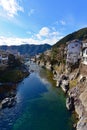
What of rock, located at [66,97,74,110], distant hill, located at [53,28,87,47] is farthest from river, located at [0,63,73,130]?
distant hill, located at [53,28,87,47]

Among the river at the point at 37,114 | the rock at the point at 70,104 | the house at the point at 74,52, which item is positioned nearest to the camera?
the river at the point at 37,114

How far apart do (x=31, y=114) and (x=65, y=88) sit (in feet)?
62.5

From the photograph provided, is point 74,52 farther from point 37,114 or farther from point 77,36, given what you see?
point 77,36

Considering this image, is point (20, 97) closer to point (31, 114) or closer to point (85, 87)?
point (31, 114)

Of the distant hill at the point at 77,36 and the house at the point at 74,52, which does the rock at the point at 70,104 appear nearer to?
the house at the point at 74,52

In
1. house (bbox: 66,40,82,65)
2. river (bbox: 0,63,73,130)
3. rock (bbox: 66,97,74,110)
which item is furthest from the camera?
house (bbox: 66,40,82,65)

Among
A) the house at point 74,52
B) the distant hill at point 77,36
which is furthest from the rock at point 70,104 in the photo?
the distant hill at point 77,36

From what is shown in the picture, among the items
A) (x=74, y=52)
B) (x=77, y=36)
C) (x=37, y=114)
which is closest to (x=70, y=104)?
(x=37, y=114)

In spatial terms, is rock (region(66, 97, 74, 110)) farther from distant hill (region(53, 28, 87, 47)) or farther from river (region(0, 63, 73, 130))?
distant hill (region(53, 28, 87, 47))

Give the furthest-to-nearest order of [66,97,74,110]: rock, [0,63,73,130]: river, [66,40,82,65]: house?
1. [66,40,82,65]: house
2. [66,97,74,110]: rock
3. [0,63,73,130]: river

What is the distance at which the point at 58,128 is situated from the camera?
1318 inches

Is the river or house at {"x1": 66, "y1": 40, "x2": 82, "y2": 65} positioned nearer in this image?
the river

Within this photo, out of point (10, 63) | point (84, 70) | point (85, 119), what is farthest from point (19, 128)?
point (10, 63)

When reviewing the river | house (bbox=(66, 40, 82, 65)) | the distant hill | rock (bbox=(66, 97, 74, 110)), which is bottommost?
the river
